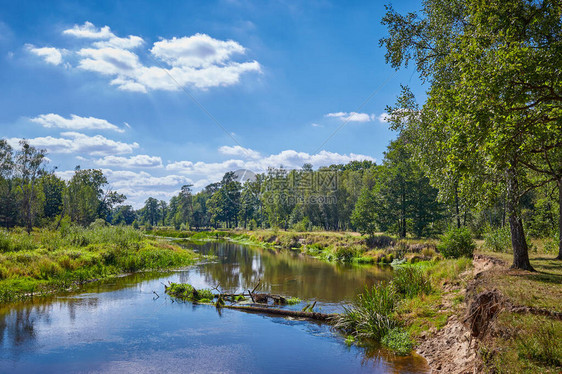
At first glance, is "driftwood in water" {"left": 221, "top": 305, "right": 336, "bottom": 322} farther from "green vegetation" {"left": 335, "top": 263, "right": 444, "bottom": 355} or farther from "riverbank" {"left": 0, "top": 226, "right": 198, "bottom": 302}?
"riverbank" {"left": 0, "top": 226, "right": 198, "bottom": 302}

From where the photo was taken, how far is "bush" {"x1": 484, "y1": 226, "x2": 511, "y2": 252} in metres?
21.2

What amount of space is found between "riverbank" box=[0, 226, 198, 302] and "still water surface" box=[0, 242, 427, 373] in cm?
209

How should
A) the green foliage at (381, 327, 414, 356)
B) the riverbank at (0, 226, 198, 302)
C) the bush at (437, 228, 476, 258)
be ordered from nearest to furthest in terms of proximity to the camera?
1. the green foliage at (381, 327, 414, 356)
2. the riverbank at (0, 226, 198, 302)
3. the bush at (437, 228, 476, 258)

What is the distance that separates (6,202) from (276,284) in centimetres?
7625

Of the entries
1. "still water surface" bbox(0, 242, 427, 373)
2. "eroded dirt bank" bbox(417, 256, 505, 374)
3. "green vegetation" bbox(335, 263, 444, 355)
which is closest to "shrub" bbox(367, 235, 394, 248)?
"still water surface" bbox(0, 242, 427, 373)

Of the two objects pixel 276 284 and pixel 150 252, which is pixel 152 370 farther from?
pixel 150 252

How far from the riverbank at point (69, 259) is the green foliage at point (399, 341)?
18.5 m

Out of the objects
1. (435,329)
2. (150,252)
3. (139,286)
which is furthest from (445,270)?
(150,252)

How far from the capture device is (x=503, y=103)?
8.88 meters

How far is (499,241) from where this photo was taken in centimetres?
2172

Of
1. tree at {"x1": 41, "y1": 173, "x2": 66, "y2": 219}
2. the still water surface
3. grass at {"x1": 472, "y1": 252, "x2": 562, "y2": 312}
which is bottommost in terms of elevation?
the still water surface

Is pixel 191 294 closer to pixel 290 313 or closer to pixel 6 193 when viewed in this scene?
pixel 290 313

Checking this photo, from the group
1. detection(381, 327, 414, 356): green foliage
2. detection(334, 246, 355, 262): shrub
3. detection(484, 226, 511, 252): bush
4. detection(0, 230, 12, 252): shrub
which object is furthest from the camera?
detection(334, 246, 355, 262): shrub

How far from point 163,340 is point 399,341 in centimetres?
874
